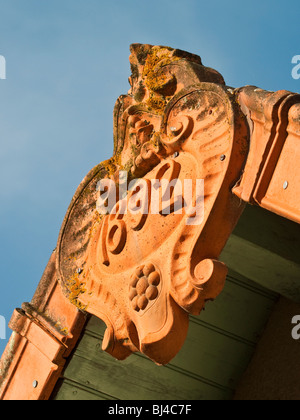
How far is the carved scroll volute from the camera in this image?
13.9 ft

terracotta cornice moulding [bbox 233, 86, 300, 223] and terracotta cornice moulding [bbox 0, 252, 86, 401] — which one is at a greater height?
terracotta cornice moulding [bbox 233, 86, 300, 223]

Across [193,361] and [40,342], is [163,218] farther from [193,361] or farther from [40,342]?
[40,342]

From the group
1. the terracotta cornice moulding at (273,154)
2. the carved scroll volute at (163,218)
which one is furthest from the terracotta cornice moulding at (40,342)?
the terracotta cornice moulding at (273,154)

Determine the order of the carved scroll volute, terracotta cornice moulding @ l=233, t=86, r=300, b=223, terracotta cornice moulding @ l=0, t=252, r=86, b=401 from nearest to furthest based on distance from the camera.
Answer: terracotta cornice moulding @ l=233, t=86, r=300, b=223 < the carved scroll volute < terracotta cornice moulding @ l=0, t=252, r=86, b=401

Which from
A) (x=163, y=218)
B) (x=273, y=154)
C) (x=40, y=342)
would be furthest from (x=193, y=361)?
(x=273, y=154)

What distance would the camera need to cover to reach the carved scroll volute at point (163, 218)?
4.23 m

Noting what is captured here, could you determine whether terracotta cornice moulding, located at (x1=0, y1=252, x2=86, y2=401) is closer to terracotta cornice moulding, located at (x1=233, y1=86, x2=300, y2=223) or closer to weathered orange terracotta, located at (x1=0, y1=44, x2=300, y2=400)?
weathered orange terracotta, located at (x1=0, y1=44, x2=300, y2=400)

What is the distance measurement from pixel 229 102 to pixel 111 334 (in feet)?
5.06

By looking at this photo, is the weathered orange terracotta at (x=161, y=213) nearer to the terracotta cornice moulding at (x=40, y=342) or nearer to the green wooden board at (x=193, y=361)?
the terracotta cornice moulding at (x=40, y=342)

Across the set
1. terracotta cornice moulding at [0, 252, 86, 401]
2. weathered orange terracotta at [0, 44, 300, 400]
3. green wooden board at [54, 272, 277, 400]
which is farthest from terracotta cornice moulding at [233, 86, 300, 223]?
terracotta cornice moulding at [0, 252, 86, 401]

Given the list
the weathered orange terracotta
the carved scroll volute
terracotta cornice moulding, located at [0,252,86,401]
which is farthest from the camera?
terracotta cornice moulding, located at [0,252,86,401]

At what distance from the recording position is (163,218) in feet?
15.1
